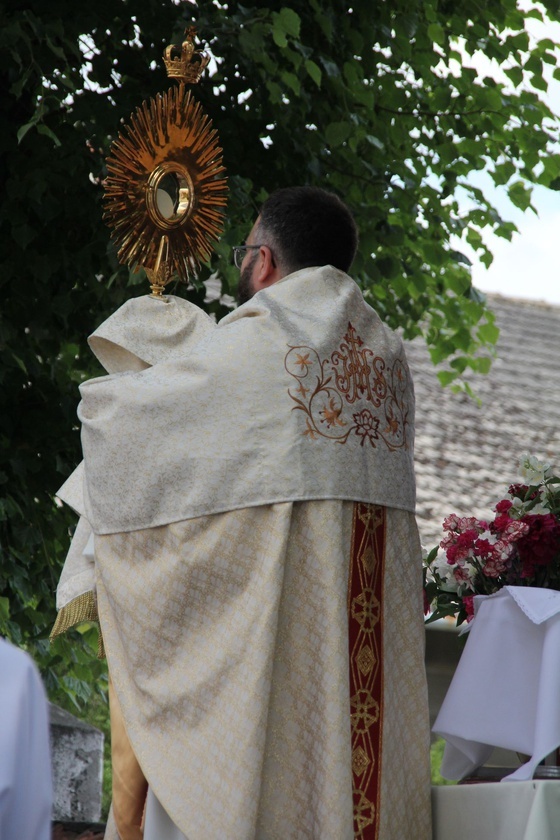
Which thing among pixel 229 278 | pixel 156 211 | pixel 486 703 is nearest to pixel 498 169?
pixel 229 278

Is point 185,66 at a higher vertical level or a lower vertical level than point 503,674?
higher

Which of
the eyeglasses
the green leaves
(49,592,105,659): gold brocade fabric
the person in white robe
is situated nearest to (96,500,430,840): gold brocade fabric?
(49,592,105,659): gold brocade fabric

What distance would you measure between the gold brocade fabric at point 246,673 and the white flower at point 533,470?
709 mm

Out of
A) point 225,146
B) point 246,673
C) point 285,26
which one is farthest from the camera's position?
point 225,146

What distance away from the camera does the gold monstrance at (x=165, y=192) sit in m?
3.71

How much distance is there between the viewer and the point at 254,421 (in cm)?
316

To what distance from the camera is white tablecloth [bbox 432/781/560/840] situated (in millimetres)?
2900

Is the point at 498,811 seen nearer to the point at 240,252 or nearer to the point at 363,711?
the point at 363,711

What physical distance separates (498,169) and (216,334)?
10.6ft

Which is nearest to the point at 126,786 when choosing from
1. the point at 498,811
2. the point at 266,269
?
the point at 498,811

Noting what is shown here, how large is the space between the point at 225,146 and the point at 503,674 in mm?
2695

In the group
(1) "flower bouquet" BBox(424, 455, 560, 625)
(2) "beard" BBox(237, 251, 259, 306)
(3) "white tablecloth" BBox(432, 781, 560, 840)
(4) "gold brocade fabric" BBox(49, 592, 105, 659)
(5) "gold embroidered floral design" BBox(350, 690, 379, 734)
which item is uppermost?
(2) "beard" BBox(237, 251, 259, 306)

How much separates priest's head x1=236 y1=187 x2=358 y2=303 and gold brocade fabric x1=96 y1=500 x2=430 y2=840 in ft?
2.29

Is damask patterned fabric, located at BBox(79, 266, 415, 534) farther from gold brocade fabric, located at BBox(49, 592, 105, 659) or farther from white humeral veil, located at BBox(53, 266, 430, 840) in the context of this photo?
gold brocade fabric, located at BBox(49, 592, 105, 659)
